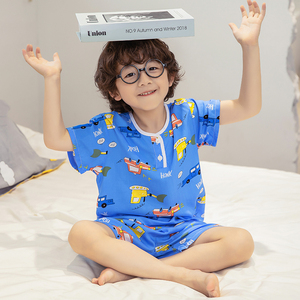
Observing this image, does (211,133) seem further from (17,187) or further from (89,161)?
(17,187)

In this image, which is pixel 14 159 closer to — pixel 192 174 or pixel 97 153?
pixel 97 153

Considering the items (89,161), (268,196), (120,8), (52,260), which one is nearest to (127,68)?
(89,161)

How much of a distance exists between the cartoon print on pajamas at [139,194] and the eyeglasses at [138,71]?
0.92 ft

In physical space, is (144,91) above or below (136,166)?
above

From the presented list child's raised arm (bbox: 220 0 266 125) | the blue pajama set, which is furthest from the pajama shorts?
child's raised arm (bbox: 220 0 266 125)

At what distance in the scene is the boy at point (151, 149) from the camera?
85cm

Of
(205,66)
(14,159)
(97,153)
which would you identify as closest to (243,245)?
(97,153)

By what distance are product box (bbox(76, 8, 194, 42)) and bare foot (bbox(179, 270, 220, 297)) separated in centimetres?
53

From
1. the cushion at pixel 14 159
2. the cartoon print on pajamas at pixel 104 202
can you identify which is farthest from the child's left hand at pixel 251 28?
the cushion at pixel 14 159

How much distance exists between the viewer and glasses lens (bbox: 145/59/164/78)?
927 mm

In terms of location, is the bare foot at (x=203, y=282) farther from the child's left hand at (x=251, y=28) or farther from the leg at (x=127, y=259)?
the child's left hand at (x=251, y=28)

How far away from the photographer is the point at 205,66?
2125 millimetres

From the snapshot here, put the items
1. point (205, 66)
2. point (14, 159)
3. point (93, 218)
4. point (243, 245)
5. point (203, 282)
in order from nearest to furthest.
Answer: point (203, 282) → point (243, 245) → point (93, 218) → point (14, 159) → point (205, 66)

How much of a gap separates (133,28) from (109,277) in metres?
0.55
